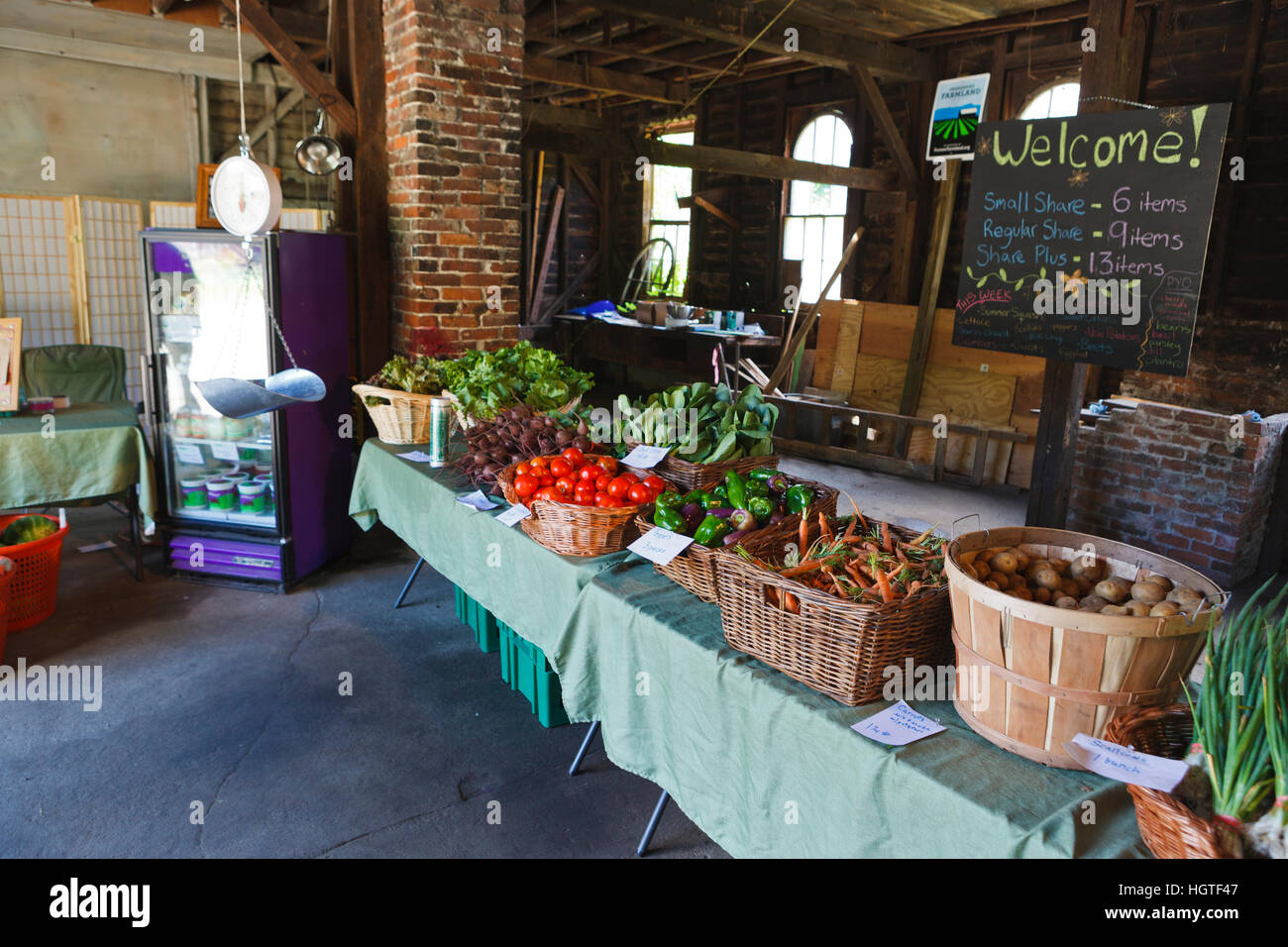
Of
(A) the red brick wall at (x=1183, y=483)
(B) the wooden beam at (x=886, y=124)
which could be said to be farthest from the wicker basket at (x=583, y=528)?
(B) the wooden beam at (x=886, y=124)

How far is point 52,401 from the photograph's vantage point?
4.91 m

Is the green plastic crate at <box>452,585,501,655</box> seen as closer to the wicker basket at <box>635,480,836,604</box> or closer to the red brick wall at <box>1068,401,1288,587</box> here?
the wicker basket at <box>635,480,836,604</box>

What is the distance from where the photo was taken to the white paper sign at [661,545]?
2461mm

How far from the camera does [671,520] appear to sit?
2598mm

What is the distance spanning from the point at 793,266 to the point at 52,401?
7.94m

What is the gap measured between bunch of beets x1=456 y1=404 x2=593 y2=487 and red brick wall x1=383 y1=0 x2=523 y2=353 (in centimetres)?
161

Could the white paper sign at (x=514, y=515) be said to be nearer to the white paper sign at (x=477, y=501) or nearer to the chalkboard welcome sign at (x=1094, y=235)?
the white paper sign at (x=477, y=501)

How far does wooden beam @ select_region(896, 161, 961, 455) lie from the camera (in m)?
7.79

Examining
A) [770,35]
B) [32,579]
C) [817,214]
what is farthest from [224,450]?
[817,214]

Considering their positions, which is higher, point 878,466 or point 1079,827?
point 1079,827

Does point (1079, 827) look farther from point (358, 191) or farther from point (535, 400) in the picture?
point (358, 191)

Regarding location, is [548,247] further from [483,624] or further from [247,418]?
[483,624]
